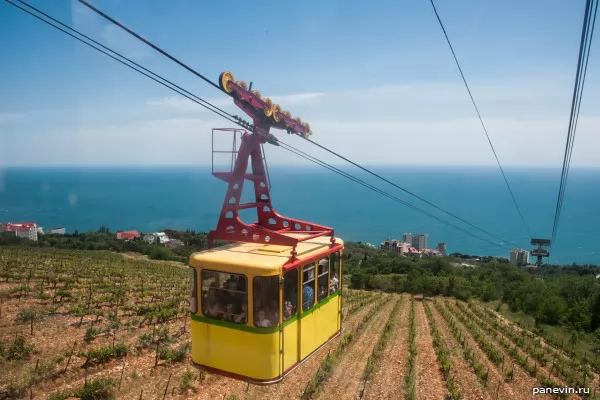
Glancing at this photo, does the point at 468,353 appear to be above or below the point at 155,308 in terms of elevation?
below

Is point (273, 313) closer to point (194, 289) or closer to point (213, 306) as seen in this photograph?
point (213, 306)

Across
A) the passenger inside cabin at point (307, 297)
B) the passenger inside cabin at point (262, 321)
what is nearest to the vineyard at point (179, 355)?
the passenger inside cabin at point (307, 297)

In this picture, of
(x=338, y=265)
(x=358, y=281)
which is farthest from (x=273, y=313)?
(x=358, y=281)

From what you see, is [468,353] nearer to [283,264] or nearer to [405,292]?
[283,264]

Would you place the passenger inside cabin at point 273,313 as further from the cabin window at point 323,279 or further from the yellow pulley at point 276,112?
the yellow pulley at point 276,112

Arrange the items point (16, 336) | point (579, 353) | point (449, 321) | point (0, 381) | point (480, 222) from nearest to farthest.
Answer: point (0, 381)
point (16, 336)
point (579, 353)
point (449, 321)
point (480, 222)

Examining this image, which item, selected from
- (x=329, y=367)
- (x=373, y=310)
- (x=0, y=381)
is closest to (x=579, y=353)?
(x=373, y=310)

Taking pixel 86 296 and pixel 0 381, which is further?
pixel 86 296
